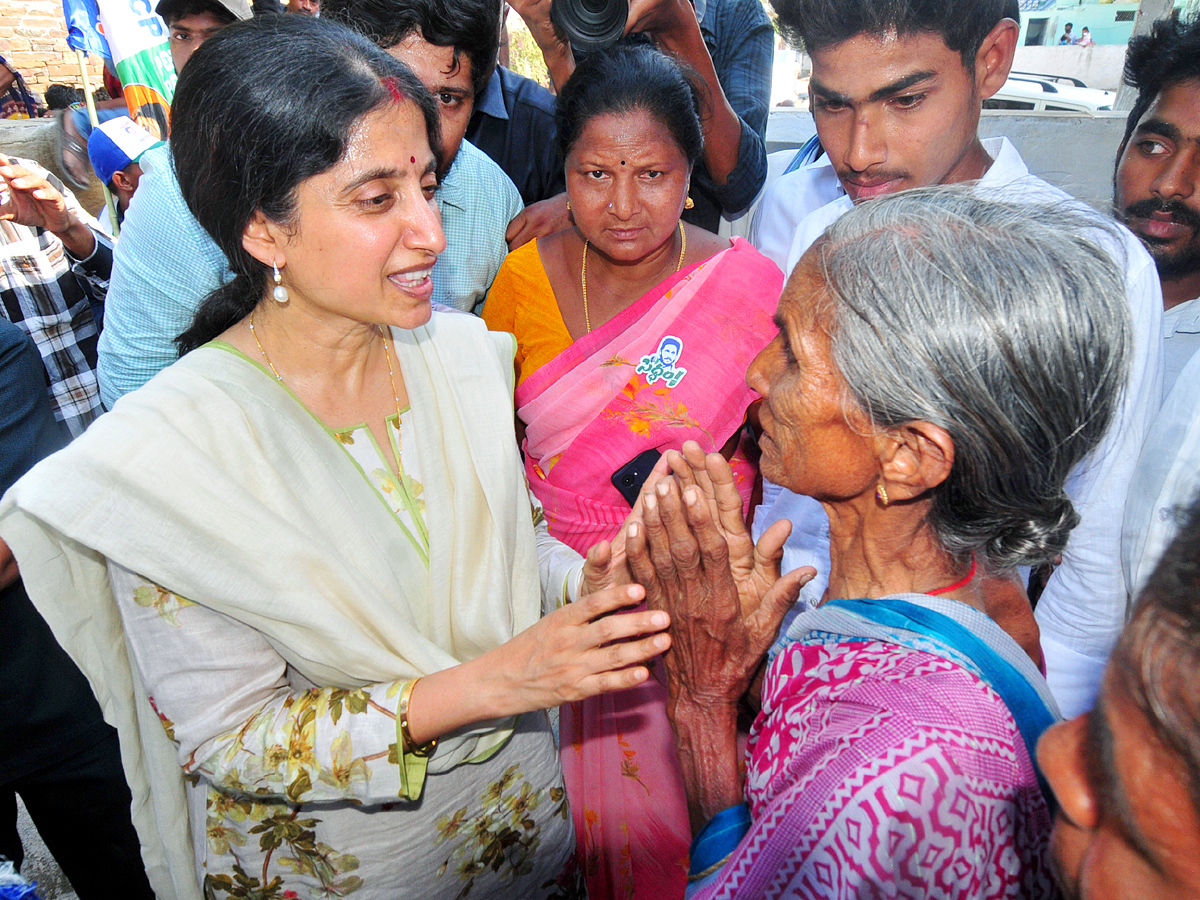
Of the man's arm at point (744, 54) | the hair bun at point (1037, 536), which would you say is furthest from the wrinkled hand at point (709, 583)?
the man's arm at point (744, 54)

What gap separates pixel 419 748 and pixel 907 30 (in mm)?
2004

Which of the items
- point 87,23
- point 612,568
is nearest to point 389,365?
point 612,568

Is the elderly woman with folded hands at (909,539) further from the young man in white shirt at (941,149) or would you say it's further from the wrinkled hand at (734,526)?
the young man in white shirt at (941,149)

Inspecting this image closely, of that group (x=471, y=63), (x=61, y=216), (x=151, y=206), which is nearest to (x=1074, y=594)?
(x=471, y=63)

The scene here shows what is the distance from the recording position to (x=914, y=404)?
42.9 inches

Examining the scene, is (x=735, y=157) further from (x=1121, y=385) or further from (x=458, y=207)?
(x=1121, y=385)

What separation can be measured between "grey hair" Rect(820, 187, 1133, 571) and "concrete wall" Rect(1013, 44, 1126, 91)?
1738cm

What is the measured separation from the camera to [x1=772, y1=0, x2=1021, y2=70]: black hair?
1.92 m

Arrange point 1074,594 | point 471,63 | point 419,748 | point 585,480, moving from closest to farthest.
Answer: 1. point 419,748
2. point 1074,594
3. point 585,480
4. point 471,63

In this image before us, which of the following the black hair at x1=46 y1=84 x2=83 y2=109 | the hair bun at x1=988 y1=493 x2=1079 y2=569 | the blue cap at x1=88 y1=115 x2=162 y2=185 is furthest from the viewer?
the black hair at x1=46 y1=84 x2=83 y2=109

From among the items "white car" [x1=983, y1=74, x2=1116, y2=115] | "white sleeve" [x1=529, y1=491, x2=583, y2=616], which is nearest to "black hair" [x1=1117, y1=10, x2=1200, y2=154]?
"white sleeve" [x1=529, y1=491, x2=583, y2=616]

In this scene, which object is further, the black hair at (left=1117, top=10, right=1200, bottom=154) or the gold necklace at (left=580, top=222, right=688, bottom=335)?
the gold necklace at (left=580, top=222, right=688, bottom=335)

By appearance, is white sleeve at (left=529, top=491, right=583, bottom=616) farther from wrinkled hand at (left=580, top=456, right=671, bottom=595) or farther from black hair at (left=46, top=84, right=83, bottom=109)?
black hair at (left=46, top=84, right=83, bottom=109)

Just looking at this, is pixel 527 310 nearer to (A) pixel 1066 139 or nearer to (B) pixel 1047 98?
(A) pixel 1066 139
